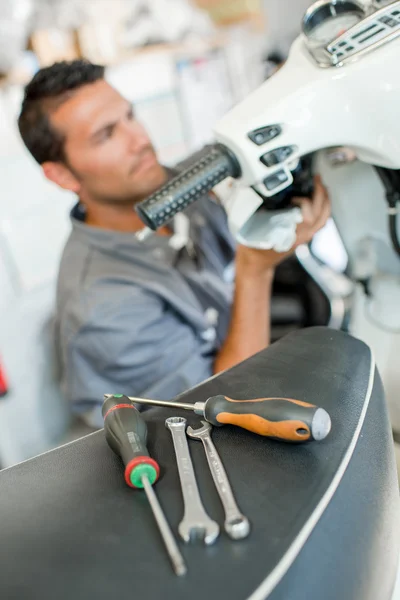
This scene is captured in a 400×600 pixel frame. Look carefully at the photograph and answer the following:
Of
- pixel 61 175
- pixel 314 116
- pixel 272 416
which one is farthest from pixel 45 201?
pixel 272 416

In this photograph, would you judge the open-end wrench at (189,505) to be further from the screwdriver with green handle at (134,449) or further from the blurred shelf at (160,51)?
the blurred shelf at (160,51)

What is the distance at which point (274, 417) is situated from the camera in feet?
1.13

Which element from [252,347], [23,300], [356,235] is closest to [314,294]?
[252,347]

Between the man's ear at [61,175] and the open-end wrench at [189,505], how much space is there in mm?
830

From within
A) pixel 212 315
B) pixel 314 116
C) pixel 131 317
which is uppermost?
pixel 314 116

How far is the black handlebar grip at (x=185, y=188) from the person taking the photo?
0.44 metres

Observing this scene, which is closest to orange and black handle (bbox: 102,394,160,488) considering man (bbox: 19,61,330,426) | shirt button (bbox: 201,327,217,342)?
man (bbox: 19,61,330,426)

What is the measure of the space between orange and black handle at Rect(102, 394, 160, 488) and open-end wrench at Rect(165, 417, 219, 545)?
0.8 inches

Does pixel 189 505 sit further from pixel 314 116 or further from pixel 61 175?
pixel 61 175

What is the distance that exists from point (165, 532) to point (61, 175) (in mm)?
941

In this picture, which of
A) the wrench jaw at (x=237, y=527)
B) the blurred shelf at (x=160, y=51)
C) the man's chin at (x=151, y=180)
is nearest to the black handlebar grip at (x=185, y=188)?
the wrench jaw at (x=237, y=527)

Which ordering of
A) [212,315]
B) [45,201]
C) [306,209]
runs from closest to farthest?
[306,209], [212,315], [45,201]

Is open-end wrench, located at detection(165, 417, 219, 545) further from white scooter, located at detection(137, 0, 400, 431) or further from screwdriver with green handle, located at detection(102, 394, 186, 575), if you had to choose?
white scooter, located at detection(137, 0, 400, 431)

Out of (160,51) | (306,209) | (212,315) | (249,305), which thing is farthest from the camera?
(160,51)
